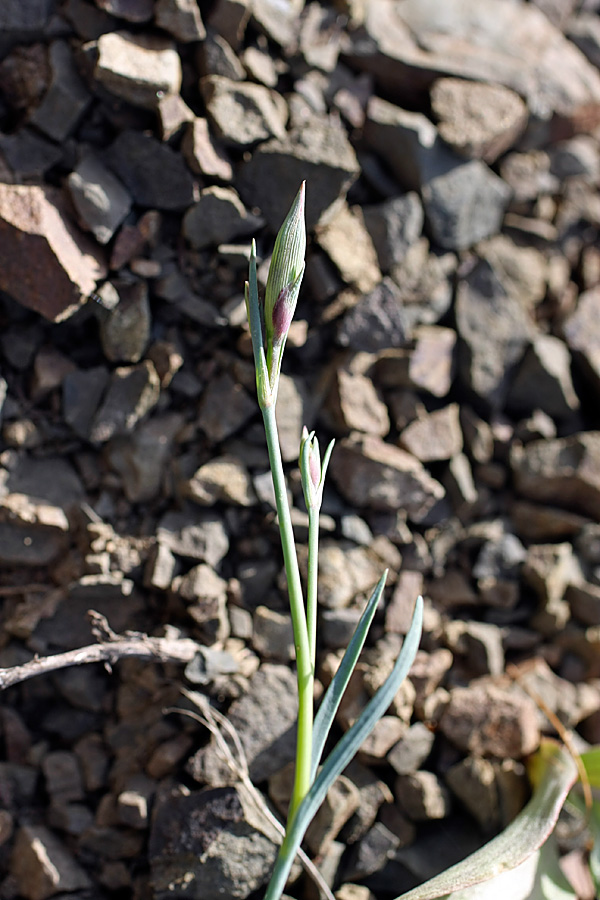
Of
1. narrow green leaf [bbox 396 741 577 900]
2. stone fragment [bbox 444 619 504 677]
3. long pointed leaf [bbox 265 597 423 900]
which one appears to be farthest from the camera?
stone fragment [bbox 444 619 504 677]

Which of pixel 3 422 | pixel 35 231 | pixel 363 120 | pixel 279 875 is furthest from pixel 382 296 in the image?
pixel 279 875

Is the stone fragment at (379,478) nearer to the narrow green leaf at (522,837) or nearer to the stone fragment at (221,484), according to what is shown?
the stone fragment at (221,484)

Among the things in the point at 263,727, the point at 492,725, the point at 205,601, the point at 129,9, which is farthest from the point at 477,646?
the point at 129,9

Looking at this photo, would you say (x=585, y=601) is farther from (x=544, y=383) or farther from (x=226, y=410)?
(x=226, y=410)

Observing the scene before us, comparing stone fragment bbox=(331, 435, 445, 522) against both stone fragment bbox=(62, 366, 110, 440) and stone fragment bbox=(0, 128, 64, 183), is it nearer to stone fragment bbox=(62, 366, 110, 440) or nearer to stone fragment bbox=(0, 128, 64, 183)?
stone fragment bbox=(62, 366, 110, 440)

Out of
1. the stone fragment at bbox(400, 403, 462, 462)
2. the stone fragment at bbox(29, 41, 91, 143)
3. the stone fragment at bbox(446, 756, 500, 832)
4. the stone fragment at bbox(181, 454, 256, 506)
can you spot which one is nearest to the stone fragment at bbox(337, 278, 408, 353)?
the stone fragment at bbox(400, 403, 462, 462)

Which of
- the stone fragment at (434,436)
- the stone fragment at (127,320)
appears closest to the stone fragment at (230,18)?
the stone fragment at (127,320)

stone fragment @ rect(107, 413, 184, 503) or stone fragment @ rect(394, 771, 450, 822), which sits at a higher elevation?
stone fragment @ rect(107, 413, 184, 503)
